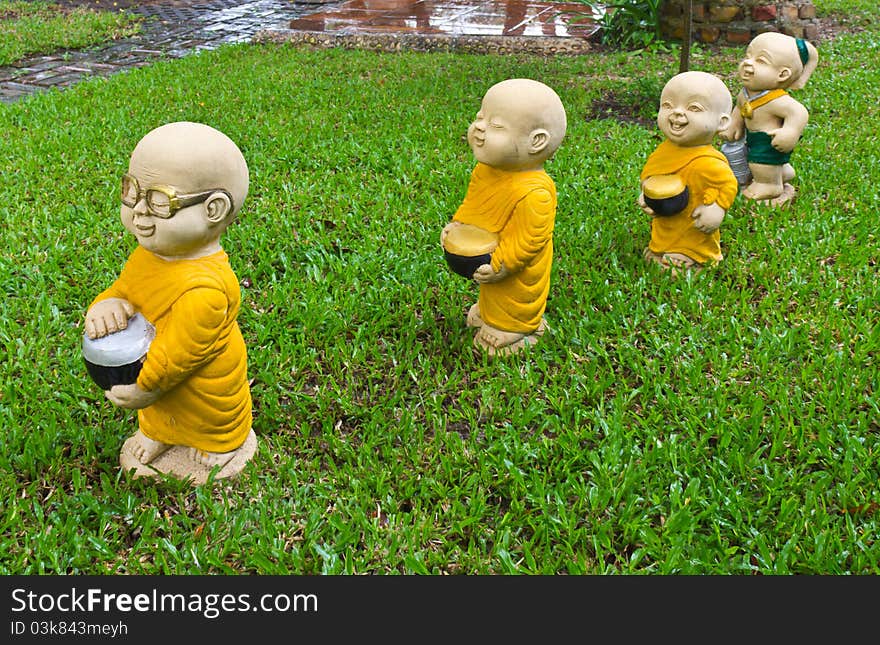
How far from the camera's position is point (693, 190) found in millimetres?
3789

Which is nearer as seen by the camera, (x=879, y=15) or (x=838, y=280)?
(x=838, y=280)

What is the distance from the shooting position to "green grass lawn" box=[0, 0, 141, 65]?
8.39m

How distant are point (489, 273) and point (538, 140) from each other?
1.81 ft

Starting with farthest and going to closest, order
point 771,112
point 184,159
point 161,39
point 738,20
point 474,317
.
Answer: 1. point 161,39
2. point 738,20
3. point 771,112
4. point 474,317
5. point 184,159

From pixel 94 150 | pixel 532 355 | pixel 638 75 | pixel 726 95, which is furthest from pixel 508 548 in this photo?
pixel 638 75

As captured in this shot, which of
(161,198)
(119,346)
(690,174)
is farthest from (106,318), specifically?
(690,174)

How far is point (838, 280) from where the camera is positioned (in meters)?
3.90

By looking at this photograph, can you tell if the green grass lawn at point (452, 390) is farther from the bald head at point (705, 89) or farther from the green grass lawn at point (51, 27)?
the green grass lawn at point (51, 27)

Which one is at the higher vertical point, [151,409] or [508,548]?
[151,409]

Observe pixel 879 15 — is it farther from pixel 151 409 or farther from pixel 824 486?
pixel 151 409

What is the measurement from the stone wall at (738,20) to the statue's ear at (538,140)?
6.71 metres

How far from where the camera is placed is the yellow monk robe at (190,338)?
2242 millimetres

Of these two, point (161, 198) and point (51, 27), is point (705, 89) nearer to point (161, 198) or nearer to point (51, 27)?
point (161, 198)

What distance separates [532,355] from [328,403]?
0.91m
